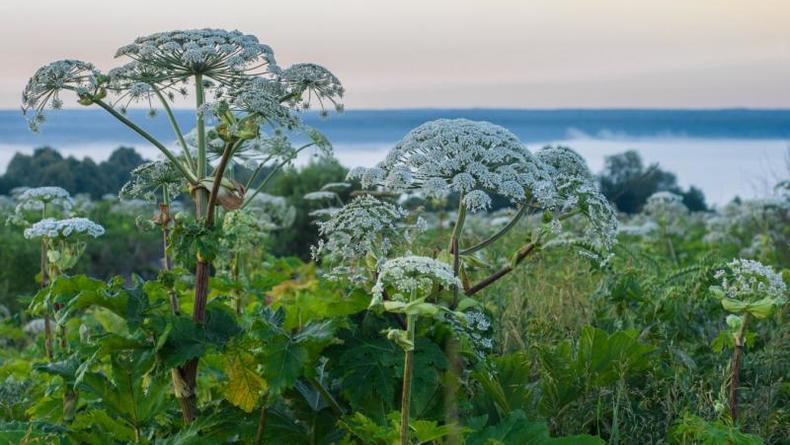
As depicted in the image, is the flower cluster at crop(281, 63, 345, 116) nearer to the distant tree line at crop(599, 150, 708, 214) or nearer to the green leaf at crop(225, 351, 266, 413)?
the green leaf at crop(225, 351, 266, 413)

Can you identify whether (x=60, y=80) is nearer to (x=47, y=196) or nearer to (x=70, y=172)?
(x=47, y=196)

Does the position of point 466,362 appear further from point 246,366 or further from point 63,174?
point 63,174

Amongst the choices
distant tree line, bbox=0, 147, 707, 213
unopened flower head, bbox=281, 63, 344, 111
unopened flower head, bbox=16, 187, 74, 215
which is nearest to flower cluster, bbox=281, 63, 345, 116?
unopened flower head, bbox=281, 63, 344, 111

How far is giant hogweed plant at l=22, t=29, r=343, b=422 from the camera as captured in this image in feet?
11.6

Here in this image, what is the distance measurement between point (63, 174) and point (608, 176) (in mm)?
10607

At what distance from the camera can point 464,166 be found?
3.74 m

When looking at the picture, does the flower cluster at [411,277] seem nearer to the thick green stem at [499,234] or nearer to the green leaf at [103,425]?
the thick green stem at [499,234]

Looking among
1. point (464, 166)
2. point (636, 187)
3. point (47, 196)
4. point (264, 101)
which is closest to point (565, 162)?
point (464, 166)

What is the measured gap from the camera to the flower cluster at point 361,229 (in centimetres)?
364

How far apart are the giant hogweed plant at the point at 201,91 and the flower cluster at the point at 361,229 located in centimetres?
34

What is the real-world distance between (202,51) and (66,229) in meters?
1.26

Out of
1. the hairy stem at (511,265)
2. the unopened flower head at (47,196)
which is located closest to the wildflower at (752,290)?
the hairy stem at (511,265)

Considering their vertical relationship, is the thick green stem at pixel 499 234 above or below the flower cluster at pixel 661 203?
above

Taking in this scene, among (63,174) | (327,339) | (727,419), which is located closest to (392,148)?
(327,339)
